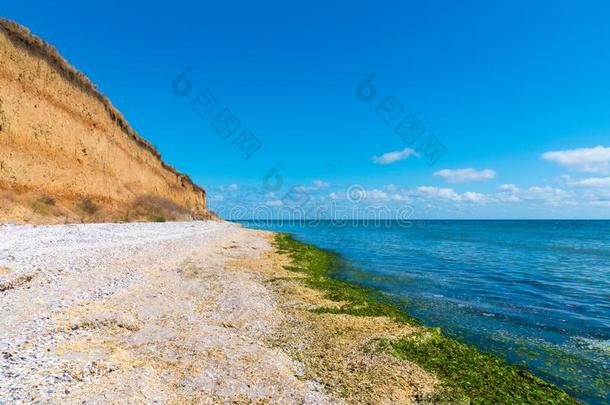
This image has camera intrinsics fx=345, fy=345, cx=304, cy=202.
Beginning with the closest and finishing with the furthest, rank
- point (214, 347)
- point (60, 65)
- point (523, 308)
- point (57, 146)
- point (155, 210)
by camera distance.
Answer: point (214, 347)
point (523, 308)
point (57, 146)
point (60, 65)
point (155, 210)

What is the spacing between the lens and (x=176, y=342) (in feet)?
24.6

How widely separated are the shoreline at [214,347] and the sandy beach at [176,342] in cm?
3

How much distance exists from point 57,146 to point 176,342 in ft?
111

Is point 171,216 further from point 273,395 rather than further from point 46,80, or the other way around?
point 273,395

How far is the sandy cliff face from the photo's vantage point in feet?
90.0

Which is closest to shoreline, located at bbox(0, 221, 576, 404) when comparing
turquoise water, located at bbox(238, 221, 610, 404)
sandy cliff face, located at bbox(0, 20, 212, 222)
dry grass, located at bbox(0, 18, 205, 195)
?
turquoise water, located at bbox(238, 221, 610, 404)

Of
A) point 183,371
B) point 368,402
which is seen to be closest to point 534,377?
point 368,402

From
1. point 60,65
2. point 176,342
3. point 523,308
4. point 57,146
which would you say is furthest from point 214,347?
point 60,65

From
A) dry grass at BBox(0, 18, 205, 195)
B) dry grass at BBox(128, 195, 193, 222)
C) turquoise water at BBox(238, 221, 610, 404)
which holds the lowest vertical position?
turquoise water at BBox(238, 221, 610, 404)

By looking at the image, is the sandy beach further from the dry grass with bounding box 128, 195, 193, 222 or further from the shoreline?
the dry grass with bounding box 128, 195, 193, 222

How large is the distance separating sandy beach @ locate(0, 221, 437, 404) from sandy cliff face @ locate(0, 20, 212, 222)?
17.5 m

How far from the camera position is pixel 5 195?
24.9 metres

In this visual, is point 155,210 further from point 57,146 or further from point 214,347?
point 214,347

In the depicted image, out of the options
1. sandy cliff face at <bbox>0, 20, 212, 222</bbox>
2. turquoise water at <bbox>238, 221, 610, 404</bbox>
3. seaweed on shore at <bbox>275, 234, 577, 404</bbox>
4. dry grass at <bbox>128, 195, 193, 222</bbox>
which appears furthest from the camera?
dry grass at <bbox>128, 195, 193, 222</bbox>
